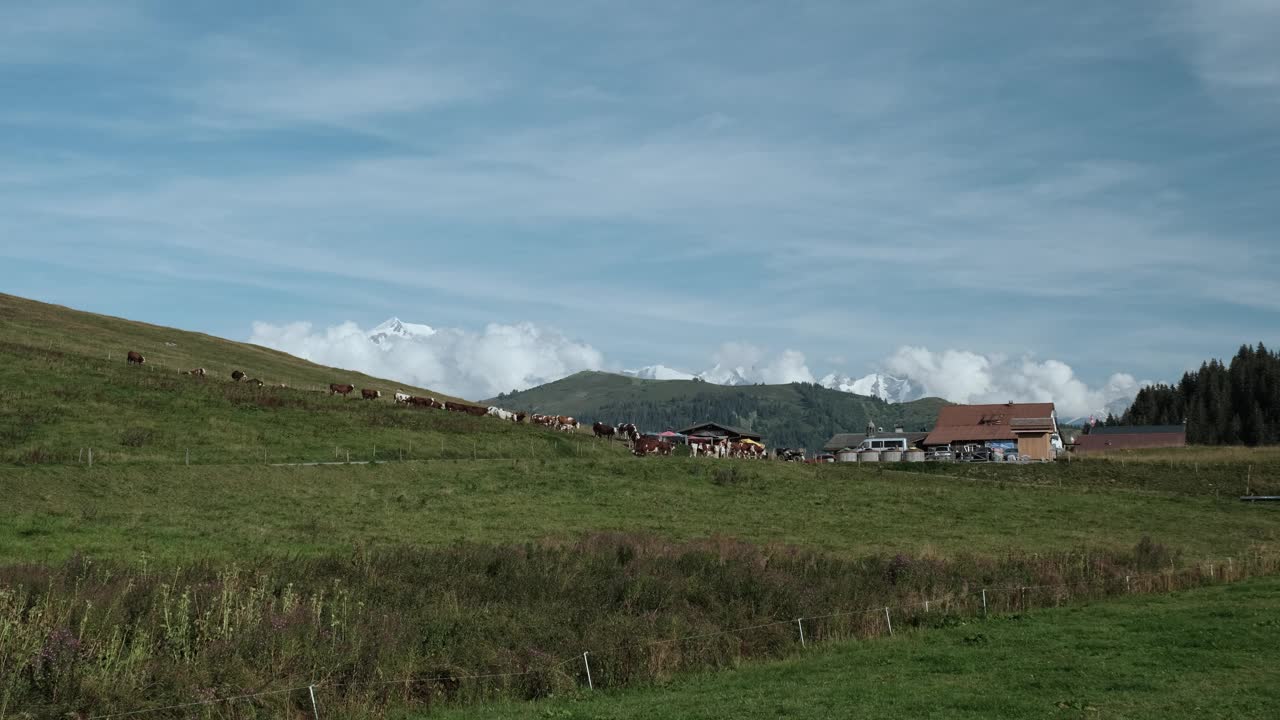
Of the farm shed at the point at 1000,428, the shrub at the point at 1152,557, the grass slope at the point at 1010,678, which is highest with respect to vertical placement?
the farm shed at the point at 1000,428

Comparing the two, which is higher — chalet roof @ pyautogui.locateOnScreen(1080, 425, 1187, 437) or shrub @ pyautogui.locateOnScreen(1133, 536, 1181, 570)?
chalet roof @ pyautogui.locateOnScreen(1080, 425, 1187, 437)

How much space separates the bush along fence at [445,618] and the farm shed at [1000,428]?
88.9 meters

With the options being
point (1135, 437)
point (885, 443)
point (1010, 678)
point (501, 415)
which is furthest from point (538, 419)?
point (1135, 437)

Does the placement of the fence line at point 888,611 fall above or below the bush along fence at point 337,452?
below

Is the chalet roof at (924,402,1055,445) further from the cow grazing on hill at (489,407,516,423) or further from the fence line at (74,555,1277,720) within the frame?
the fence line at (74,555,1277,720)

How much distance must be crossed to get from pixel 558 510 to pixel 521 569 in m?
19.0

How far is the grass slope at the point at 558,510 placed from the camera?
3619 cm

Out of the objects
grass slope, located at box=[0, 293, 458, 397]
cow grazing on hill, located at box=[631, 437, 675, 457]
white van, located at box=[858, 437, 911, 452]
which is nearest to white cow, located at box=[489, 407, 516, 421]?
cow grazing on hill, located at box=[631, 437, 675, 457]

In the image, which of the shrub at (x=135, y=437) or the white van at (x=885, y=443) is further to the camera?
the white van at (x=885, y=443)

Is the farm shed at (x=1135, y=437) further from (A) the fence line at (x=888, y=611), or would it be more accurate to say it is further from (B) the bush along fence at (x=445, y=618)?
(B) the bush along fence at (x=445, y=618)

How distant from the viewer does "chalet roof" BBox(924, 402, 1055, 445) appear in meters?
125

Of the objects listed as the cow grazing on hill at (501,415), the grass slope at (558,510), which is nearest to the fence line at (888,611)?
the grass slope at (558,510)

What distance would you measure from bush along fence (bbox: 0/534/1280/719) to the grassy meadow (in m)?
0.08

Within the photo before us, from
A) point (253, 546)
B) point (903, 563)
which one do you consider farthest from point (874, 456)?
point (253, 546)
